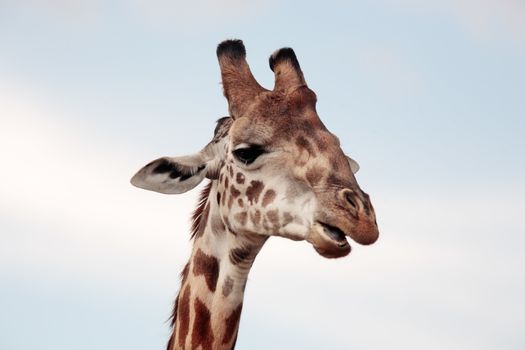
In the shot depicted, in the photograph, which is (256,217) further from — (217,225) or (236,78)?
(236,78)

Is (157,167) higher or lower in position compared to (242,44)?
lower

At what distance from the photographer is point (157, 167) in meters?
9.26

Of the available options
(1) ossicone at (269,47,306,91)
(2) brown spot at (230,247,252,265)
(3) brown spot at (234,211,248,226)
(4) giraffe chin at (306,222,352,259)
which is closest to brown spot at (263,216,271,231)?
(3) brown spot at (234,211,248,226)

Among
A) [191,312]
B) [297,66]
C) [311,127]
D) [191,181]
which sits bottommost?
[191,312]

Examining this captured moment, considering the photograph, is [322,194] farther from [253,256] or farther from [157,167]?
[157,167]

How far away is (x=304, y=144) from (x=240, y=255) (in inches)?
51.1

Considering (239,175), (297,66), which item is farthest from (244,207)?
(297,66)

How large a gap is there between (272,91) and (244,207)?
1355mm

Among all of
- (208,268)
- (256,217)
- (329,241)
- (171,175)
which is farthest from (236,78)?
(329,241)

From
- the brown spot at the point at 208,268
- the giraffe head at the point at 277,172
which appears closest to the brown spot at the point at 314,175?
the giraffe head at the point at 277,172

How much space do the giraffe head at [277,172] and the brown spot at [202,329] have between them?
86cm

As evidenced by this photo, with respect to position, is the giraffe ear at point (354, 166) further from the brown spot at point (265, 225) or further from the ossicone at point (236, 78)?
the brown spot at point (265, 225)

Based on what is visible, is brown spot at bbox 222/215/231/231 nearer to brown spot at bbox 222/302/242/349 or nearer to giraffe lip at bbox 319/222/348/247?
brown spot at bbox 222/302/242/349

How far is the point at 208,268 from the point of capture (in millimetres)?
9508
